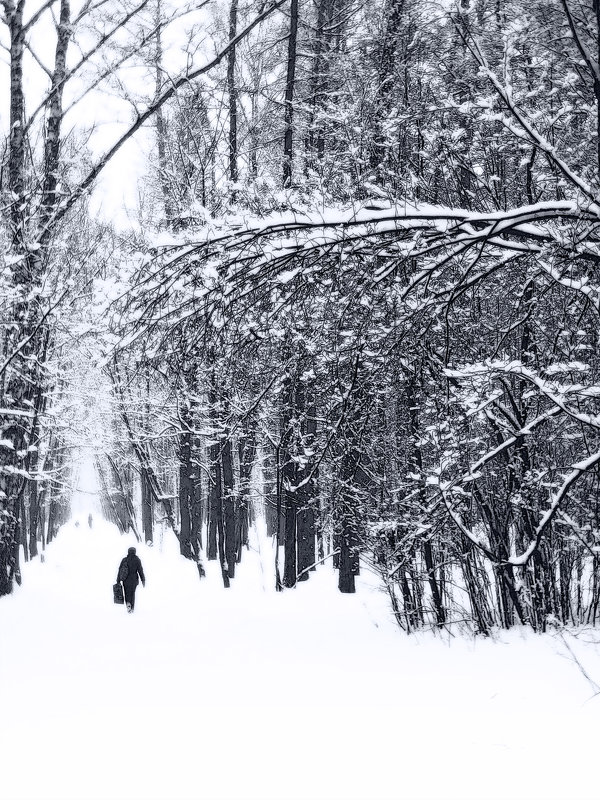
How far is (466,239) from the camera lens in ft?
13.7

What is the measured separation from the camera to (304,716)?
5039 millimetres

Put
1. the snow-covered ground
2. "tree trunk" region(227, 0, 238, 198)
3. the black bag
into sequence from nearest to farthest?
the snow-covered ground → "tree trunk" region(227, 0, 238, 198) → the black bag

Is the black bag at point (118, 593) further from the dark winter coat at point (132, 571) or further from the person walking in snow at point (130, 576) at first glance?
the dark winter coat at point (132, 571)

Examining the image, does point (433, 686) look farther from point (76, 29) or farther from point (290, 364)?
point (76, 29)

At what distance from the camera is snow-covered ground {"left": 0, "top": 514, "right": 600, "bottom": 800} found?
381 centimetres

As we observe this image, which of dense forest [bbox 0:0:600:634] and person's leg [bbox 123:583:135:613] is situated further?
person's leg [bbox 123:583:135:613]

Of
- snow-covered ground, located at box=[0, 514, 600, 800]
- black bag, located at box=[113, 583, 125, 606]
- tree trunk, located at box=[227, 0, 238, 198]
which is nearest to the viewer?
snow-covered ground, located at box=[0, 514, 600, 800]

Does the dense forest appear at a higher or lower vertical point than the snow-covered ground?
higher

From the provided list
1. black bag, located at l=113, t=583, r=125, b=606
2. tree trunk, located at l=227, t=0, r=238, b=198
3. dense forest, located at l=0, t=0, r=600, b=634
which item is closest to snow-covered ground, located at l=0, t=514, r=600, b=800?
dense forest, located at l=0, t=0, r=600, b=634

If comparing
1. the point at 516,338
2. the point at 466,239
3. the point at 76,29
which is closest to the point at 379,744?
the point at 466,239

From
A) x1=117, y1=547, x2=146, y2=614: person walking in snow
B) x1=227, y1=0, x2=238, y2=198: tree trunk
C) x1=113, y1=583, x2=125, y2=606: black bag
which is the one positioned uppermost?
x1=227, y1=0, x2=238, y2=198: tree trunk

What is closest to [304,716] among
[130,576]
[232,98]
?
[130,576]

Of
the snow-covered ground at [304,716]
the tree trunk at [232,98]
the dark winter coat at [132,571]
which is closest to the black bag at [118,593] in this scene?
the dark winter coat at [132,571]

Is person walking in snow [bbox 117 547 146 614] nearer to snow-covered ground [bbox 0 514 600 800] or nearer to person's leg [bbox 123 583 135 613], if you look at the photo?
person's leg [bbox 123 583 135 613]
